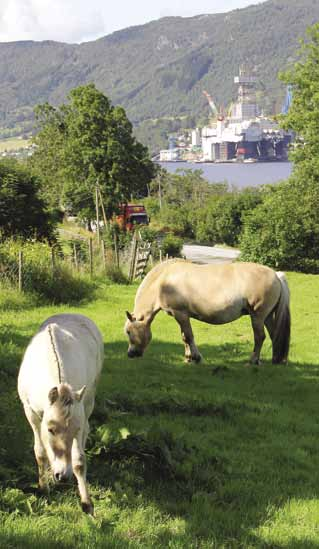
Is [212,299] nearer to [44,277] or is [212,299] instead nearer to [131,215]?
[44,277]

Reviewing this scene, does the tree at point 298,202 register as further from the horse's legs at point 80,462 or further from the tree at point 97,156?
the horse's legs at point 80,462

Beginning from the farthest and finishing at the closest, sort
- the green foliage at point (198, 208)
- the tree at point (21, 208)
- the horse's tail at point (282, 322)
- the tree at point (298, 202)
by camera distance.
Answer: the green foliage at point (198, 208) → the tree at point (298, 202) → the tree at point (21, 208) → the horse's tail at point (282, 322)

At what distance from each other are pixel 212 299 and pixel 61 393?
741 centimetres

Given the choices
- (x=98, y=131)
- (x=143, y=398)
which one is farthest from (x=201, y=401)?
(x=98, y=131)

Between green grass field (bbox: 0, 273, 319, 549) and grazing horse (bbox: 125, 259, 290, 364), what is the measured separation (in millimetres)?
544

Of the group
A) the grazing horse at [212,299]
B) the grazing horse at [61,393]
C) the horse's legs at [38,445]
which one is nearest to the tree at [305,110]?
the grazing horse at [212,299]

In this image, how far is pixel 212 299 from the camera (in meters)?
11.8

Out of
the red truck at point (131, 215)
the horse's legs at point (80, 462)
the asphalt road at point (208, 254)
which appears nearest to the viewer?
the horse's legs at point (80, 462)

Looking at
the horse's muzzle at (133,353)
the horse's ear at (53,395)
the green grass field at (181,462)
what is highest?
the horse's ear at (53,395)

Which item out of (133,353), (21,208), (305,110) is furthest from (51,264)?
(305,110)

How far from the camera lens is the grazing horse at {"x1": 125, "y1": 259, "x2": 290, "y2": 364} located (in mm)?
11734

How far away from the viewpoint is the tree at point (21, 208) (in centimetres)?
2973

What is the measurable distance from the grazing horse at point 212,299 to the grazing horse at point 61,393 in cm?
521

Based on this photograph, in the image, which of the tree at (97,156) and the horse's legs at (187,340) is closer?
the horse's legs at (187,340)
